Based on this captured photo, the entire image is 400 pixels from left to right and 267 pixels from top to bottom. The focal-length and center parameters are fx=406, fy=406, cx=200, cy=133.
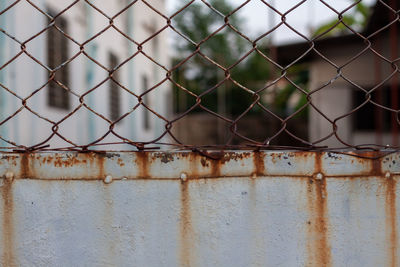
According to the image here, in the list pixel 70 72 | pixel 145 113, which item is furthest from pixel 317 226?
pixel 145 113

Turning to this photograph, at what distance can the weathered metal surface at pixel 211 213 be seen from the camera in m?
0.98

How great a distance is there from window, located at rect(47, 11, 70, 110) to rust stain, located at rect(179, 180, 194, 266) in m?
3.73

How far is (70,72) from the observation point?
502 centimetres

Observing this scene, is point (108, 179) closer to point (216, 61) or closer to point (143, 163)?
point (143, 163)

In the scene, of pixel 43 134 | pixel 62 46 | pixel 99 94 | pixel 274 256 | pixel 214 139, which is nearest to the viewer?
pixel 274 256

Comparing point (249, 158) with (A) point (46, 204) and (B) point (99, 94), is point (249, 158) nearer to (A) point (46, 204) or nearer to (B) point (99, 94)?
(A) point (46, 204)

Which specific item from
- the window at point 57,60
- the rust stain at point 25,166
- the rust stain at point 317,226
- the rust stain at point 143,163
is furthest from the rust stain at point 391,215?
the window at point 57,60

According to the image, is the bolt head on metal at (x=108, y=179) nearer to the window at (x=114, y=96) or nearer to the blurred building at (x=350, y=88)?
the window at (x=114, y=96)

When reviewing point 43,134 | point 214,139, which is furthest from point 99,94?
point 214,139

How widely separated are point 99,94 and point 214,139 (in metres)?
10.3

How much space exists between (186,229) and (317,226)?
0.31 metres

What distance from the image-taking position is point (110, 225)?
98 cm

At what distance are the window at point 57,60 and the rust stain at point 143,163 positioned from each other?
365cm

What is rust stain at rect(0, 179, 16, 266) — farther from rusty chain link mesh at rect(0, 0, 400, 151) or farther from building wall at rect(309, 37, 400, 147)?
building wall at rect(309, 37, 400, 147)
